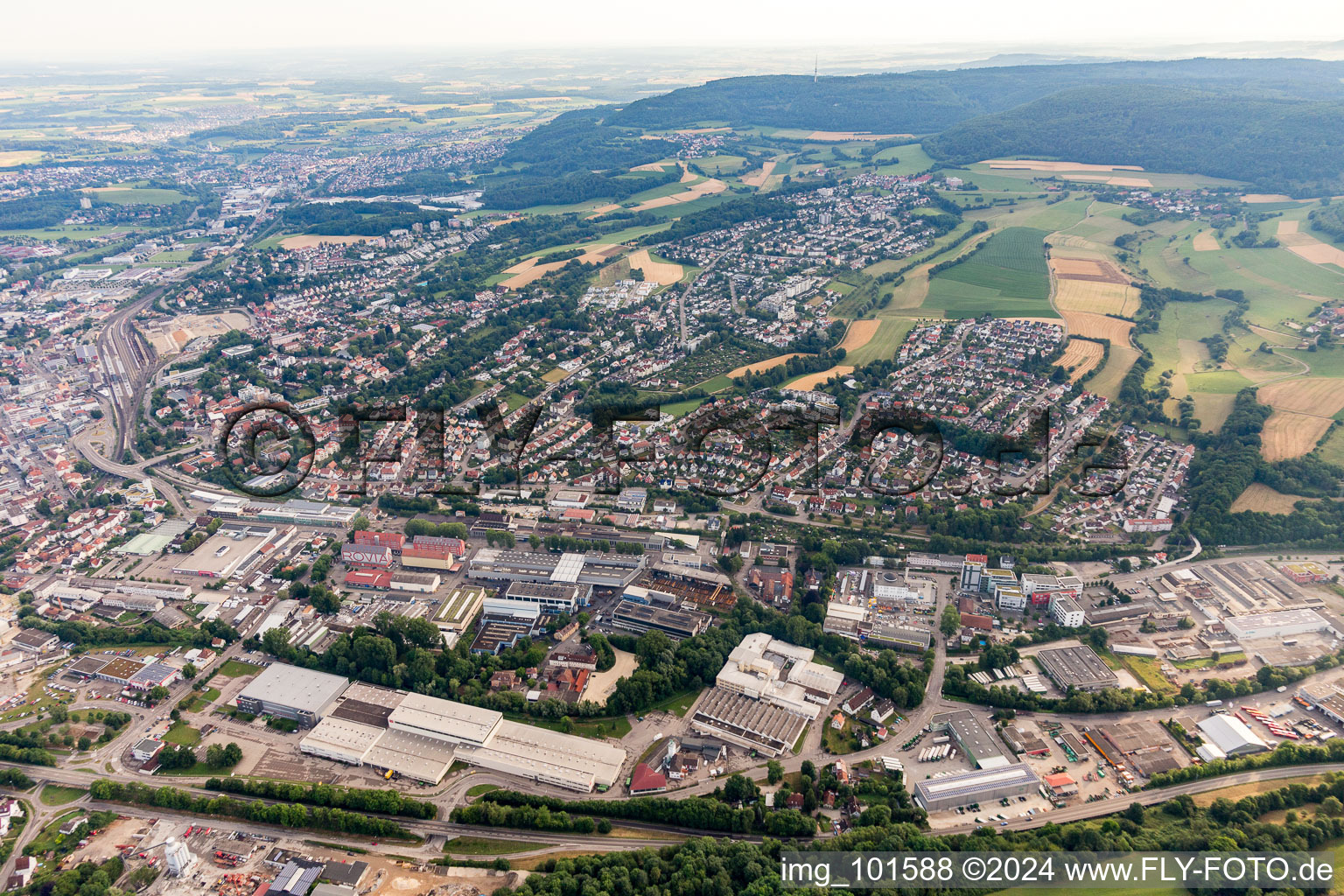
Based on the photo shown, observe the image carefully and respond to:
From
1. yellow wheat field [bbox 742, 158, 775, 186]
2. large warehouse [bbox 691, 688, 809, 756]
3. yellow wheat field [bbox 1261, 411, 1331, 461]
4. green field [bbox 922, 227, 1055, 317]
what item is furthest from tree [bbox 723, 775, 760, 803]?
yellow wheat field [bbox 742, 158, 775, 186]

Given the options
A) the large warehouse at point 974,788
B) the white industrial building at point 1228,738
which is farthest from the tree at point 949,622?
the white industrial building at point 1228,738

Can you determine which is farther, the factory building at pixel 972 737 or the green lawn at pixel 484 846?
the factory building at pixel 972 737

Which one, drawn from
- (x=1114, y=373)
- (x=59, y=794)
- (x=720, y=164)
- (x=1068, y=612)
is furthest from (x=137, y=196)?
(x=1068, y=612)

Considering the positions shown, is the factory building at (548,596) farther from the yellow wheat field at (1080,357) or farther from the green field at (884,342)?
the yellow wheat field at (1080,357)

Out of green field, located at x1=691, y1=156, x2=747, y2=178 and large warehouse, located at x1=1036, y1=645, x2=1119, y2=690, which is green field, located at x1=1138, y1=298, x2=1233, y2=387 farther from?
green field, located at x1=691, y1=156, x2=747, y2=178

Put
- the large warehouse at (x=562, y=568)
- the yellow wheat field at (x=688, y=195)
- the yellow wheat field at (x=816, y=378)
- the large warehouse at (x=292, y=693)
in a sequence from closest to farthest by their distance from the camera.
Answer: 1. the large warehouse at (x=292, y=693)
2. the large warehouse at (x=562, y=568)
3. the yellow wheat field at (x=816, y=378)
4. the yellow wheat field at (x=688, y=195)

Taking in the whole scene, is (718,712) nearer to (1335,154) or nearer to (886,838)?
(886,838)

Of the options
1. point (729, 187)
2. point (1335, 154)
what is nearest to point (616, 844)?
point (729, 187)
